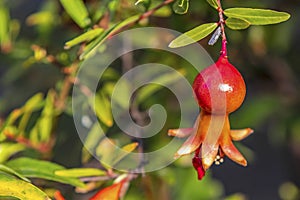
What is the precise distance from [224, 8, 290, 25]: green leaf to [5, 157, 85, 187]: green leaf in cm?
36

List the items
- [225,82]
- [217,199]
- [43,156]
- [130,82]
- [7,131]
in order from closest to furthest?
[225,82], [7,131], [43,156], [130,82], [217,199]

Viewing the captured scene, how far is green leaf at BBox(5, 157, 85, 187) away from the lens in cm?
99

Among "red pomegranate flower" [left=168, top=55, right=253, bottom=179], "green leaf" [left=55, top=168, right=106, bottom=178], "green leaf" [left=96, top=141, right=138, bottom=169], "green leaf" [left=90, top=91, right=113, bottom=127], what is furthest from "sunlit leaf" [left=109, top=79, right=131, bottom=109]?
"red pomegranate flower" [left=168, top=55, right=253, bottom=179]

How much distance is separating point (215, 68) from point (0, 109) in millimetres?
1032

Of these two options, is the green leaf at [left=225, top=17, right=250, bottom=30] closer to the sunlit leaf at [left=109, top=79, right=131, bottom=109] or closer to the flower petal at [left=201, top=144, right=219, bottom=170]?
the flower petal at [left=201, top=144, right=219, bottom=170]

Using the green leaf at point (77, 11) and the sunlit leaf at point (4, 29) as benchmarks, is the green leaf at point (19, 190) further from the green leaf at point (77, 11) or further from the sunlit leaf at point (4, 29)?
the sunlit leaf at point (4, 29)

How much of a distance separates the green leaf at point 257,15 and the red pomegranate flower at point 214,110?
0.21 ft

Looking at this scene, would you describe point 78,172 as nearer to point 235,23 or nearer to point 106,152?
point 106,152

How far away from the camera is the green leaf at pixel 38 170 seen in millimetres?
993

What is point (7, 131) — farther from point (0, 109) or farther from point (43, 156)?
point (0, 109)

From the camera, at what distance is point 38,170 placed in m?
1.00

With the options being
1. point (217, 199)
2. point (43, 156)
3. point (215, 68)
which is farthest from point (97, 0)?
point (215, 68)

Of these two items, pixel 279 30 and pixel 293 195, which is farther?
pixel 279 30

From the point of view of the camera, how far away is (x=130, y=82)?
1.37 m
